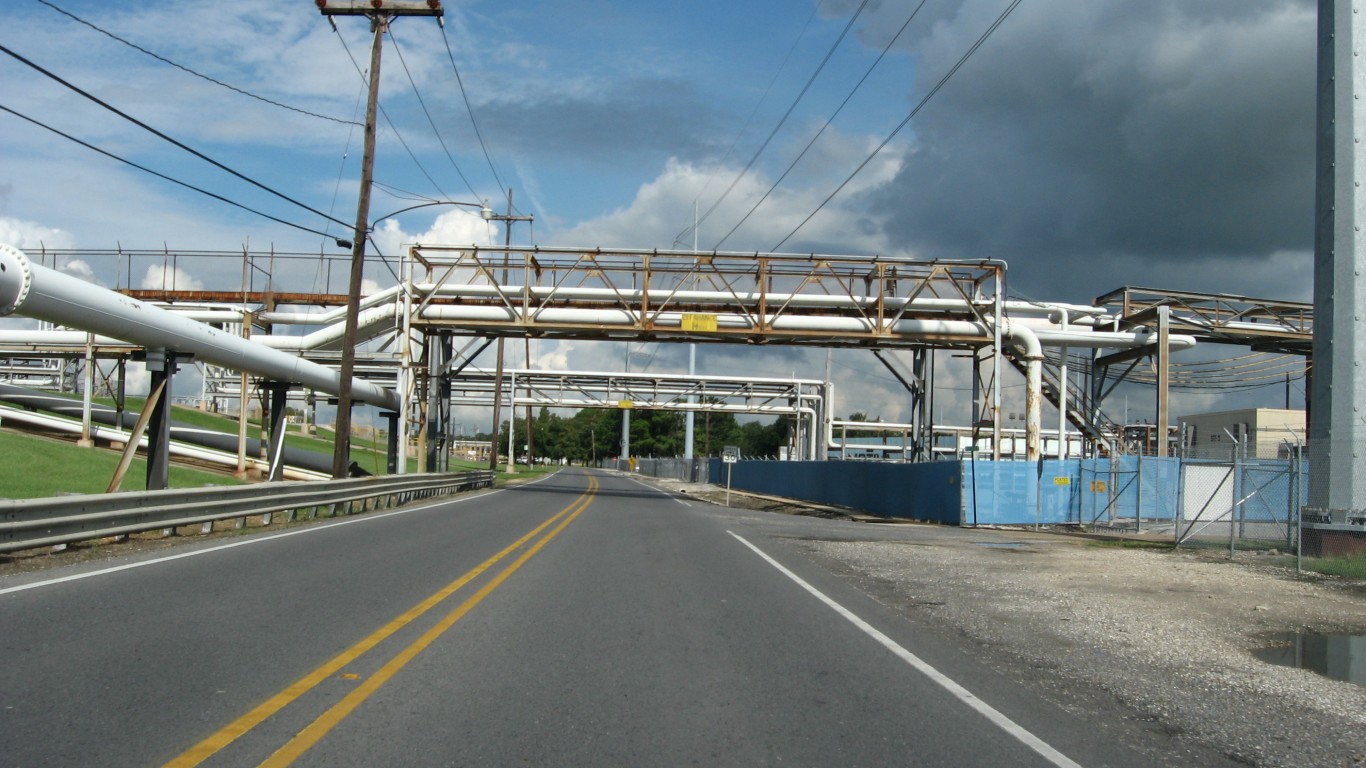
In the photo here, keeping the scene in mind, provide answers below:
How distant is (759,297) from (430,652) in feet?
86.7

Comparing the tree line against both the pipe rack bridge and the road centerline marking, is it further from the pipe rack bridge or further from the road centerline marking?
the road centerline marking

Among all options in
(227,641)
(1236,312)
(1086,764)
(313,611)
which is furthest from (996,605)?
(1236,312)

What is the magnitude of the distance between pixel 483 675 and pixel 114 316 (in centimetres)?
1303

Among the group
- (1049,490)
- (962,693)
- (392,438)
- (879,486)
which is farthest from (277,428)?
(962,693)

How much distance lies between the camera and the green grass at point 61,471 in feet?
84.5

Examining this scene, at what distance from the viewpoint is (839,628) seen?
10094 mm

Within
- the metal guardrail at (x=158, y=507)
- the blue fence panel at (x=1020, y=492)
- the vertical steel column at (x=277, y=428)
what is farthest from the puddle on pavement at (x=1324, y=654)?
the vertical steel column at (x=277, y=428)

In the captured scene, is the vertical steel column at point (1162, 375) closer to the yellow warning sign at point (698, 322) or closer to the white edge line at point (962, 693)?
the yellow warning sign at point (698, 322)

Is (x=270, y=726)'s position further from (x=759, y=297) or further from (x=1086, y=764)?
(x=759, y=297)

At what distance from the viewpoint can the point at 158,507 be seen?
610 inches

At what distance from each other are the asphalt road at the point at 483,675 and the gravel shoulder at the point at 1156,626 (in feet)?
2.03

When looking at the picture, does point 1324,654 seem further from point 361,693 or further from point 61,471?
point 61,471

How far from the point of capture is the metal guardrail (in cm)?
1236

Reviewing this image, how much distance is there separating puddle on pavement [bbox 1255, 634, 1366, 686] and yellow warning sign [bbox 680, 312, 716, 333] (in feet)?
78.5
